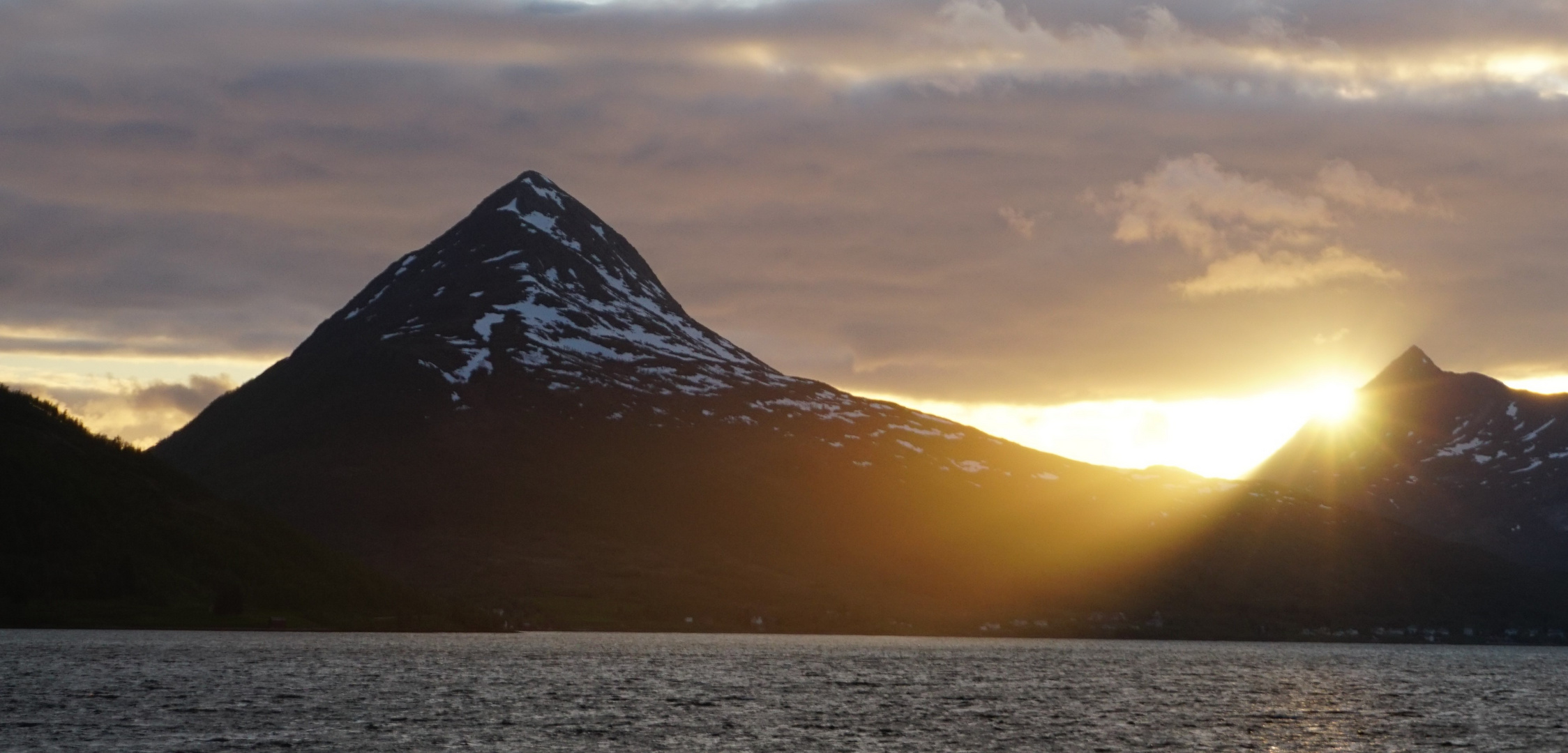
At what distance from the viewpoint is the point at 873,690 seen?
591 ft

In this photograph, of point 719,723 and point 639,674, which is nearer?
point 719,723

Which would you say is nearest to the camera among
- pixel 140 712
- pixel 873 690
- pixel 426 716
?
pixel 140 712

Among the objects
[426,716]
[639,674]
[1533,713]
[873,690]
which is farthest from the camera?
[639,674]

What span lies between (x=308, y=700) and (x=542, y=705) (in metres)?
20.4

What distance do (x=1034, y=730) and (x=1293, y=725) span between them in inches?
1173

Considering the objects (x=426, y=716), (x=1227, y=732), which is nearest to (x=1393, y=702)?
(x=1227, y=732)

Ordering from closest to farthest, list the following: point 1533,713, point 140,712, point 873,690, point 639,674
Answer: point 140,712 → point 1533,713 → point 873,690 → point 639,674

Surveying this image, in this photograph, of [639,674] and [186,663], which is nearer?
[186,663]

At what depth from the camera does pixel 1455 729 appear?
143 metres

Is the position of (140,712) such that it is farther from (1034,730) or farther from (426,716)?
(1034,730)

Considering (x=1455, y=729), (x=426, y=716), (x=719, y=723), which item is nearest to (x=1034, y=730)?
(x=719, y=723)

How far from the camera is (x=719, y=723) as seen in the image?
13312cm

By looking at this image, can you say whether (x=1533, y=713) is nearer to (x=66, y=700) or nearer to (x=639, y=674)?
(x=639, y=674)

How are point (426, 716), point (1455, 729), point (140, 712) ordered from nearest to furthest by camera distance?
point (140, 712)
point (426, 716)
point (1455, 729)
